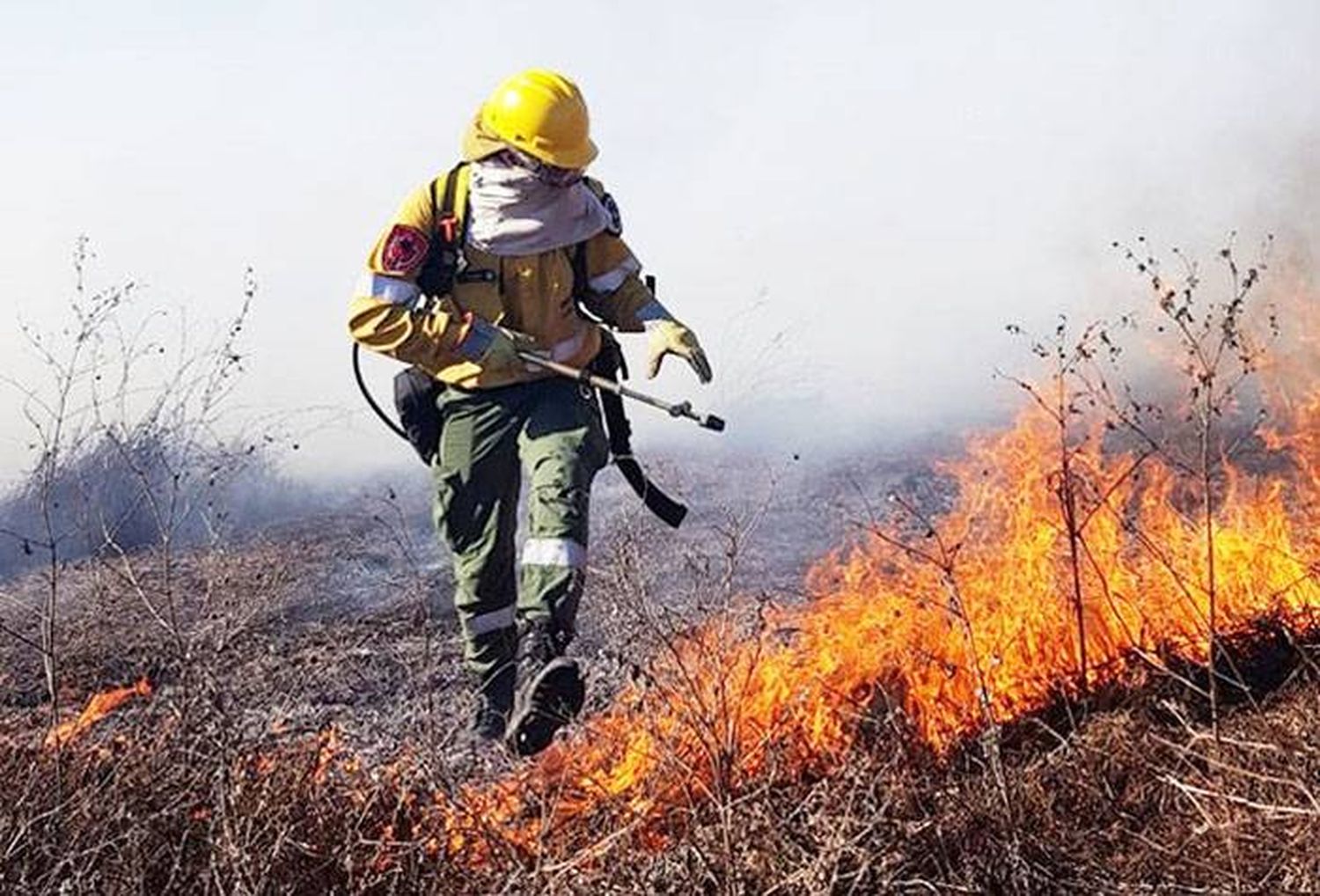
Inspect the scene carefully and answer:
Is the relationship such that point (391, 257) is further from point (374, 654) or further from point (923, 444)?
point (923, 444)

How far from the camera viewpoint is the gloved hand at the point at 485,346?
458cm

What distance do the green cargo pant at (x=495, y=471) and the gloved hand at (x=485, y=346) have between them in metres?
0.32

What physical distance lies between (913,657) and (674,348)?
144 cm

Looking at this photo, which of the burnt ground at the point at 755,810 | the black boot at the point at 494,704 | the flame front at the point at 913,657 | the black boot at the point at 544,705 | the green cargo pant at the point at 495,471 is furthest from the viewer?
the green cargo pant at the point at 495,471

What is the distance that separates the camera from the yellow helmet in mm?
4566

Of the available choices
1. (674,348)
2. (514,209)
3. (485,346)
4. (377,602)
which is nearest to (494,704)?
(485,346)

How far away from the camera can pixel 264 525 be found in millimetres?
9922

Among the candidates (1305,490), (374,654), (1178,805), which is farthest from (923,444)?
(1178,805)

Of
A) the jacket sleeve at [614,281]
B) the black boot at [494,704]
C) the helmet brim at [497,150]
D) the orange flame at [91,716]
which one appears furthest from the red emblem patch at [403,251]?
the orange flame at [91,716]

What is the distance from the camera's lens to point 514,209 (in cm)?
465

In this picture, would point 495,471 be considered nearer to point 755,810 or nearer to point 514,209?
point 514,209

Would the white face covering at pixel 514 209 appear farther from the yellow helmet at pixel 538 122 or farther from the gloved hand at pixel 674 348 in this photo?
the gloved hand at pixel 674 348

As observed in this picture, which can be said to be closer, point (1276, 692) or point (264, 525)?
point (1276, 692)

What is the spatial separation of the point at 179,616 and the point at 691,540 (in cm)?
291
